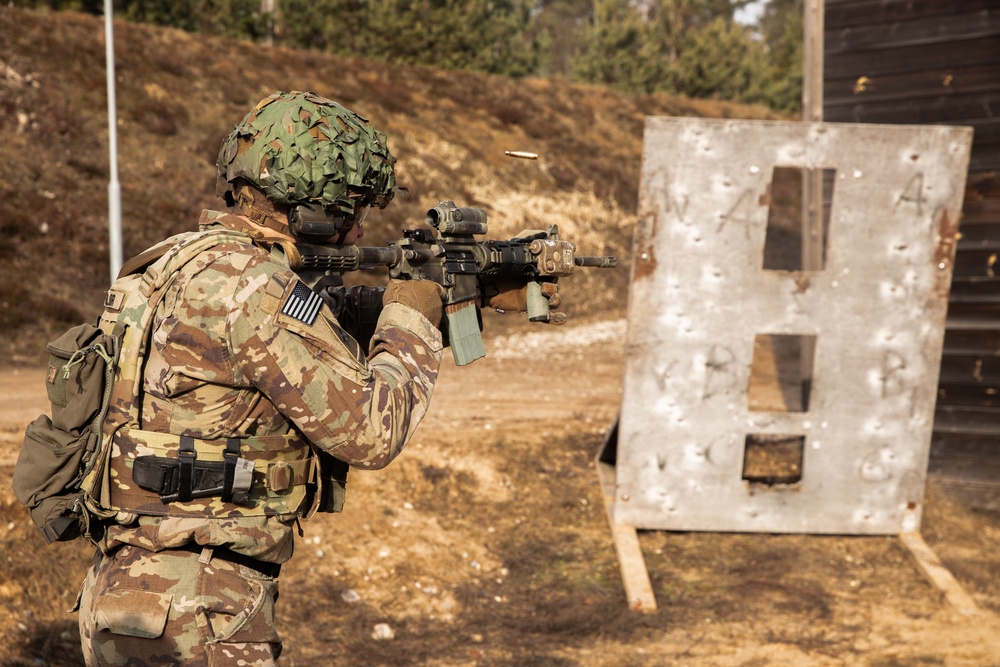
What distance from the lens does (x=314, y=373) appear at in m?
2.16

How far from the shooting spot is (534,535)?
Result: 22.2ft

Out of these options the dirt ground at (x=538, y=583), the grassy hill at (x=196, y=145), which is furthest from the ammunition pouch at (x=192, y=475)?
the grassy hill at (x=196, y=145)

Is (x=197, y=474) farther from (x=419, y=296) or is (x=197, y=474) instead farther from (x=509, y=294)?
(x=509, y=294)

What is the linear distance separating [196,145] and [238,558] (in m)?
17.2

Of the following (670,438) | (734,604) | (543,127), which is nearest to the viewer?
(734,604)

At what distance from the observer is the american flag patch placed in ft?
7.10

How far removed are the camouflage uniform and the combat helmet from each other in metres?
0.11

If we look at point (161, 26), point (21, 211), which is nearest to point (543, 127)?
point (161, 26)

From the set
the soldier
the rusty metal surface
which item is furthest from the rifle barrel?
the rusty metal surface

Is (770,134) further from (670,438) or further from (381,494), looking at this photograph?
(381,494)

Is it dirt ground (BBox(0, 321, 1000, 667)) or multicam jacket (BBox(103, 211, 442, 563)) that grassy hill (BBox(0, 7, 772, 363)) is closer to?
dirt ground (BBox(0, 321, 1000, 667))

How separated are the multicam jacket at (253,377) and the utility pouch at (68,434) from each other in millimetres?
107

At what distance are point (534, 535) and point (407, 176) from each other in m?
14.5

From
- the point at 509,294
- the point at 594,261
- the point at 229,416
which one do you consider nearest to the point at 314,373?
the point at 229,416
